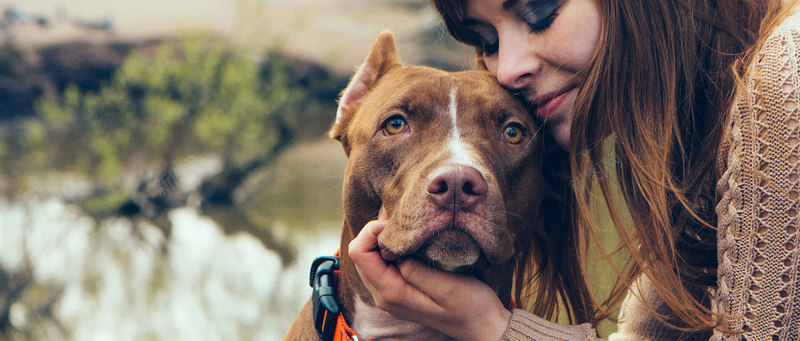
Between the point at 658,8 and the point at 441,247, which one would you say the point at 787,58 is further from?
the point at 441,247

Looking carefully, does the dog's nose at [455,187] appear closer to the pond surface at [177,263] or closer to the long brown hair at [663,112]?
the long brown hair at [663,112]

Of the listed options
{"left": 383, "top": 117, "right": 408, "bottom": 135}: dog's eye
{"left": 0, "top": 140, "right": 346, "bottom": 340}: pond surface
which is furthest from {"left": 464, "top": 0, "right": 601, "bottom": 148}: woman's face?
{"left": 0, "top": 140, "right": 346, "bottom": 340}: pond surface

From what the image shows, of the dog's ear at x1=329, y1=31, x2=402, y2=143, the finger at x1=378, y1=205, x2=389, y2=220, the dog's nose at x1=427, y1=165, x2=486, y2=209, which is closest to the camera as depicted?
the dog's nose at x1=427, y1=165, x2=486, y2=209

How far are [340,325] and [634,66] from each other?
95cm

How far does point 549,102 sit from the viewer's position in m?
1.58

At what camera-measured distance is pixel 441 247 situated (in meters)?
1.23

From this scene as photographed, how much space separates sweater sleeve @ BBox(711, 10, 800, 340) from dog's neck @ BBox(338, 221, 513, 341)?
0.53 m

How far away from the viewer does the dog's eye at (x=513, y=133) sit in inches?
60.1

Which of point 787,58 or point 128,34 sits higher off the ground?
point 787,58

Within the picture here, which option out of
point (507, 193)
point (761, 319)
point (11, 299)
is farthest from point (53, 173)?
point (761, 319)

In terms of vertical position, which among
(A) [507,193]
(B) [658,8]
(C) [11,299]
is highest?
(B) [658,8]

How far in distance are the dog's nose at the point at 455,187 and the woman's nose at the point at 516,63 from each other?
17.4 inches

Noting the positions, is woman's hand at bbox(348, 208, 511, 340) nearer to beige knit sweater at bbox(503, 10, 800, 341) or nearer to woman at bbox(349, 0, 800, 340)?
woman at bbox(349, 0, 800, 340)

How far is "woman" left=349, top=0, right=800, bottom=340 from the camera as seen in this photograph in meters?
1.26
